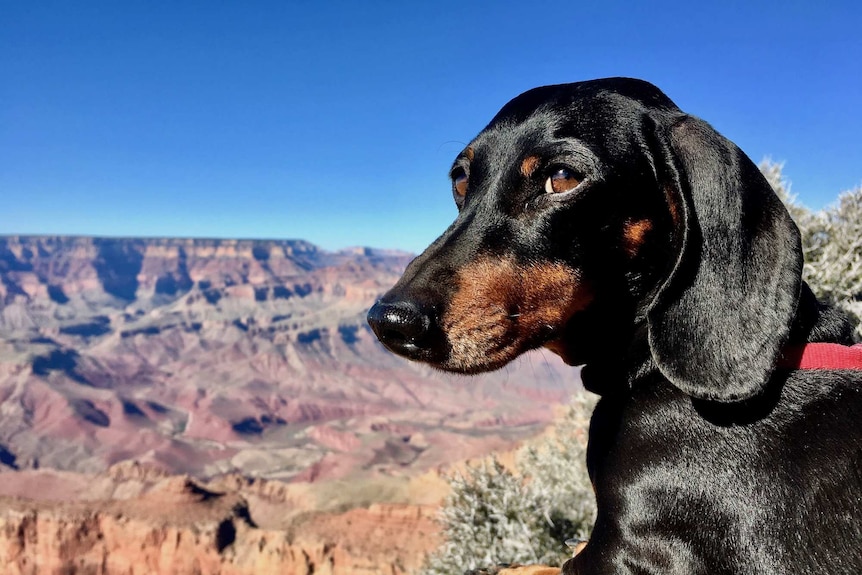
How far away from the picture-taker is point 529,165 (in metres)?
2.22

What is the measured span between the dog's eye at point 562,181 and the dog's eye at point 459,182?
25.1 inches

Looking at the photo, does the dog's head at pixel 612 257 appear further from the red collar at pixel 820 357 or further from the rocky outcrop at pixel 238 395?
the rocky outcrop at pixel 238 395

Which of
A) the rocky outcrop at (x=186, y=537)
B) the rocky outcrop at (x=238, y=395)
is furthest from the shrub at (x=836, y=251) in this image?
the rocky outcrop at (x=238, y=395)

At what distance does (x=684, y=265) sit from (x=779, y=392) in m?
0.54

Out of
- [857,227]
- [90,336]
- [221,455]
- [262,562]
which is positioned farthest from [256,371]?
[857,227]

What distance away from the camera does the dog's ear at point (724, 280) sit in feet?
6.08

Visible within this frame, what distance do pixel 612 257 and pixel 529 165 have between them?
49 centimetres

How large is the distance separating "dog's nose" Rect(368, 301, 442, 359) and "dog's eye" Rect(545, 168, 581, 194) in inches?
28.5

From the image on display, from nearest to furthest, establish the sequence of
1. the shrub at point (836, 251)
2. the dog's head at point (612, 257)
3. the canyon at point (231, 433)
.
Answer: the dog's head at point (612, 257) < the shrub at point (836, 251) < the canyon at point (231, 433)

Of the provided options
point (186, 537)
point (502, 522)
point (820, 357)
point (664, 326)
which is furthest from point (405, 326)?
point (186, 537)

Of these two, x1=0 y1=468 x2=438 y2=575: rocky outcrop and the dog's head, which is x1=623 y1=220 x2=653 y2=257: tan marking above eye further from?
x1=0 y1=468 x2=438 y2=575: rocky outcrop

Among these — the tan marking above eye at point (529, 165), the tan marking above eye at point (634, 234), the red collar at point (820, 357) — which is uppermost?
the tan marking above eye at point (529, 165)

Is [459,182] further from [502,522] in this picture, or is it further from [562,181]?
[502,522]

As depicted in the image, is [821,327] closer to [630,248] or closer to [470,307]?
[630,248]
